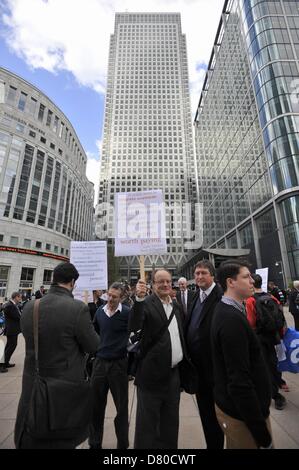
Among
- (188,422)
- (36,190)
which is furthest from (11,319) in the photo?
(36,190)

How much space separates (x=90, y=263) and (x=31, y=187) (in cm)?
4095

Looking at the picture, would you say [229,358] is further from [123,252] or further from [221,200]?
[221,200]

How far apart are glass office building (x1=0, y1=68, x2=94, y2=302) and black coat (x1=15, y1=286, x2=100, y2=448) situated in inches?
1511

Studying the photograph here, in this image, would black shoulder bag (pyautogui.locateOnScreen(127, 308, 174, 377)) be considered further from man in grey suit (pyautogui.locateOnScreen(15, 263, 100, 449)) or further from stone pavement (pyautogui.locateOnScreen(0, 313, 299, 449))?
stone pavement (pyautogui.locateOnScreen(0, 313, 299, 449))

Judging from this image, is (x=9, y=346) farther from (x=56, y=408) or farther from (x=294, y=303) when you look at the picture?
(x=294, y=303)

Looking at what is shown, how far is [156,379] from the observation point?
248 cm

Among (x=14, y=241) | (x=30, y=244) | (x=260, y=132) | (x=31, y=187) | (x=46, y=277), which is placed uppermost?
(x=260, y=132)

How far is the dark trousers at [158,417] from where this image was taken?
7.95 ft

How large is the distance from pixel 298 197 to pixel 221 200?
21.5m

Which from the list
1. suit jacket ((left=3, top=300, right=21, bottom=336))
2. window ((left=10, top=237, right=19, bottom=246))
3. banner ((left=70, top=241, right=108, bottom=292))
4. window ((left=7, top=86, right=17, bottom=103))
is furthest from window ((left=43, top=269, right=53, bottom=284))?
banner ((left=70, top=241, right=108, bottom=292))

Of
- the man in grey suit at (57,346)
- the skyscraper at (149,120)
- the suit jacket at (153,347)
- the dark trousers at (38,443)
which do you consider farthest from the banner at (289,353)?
the skyscraper at (149,120)

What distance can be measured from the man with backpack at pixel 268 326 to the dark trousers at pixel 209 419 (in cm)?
167

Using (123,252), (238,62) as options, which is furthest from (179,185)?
(123,252)
